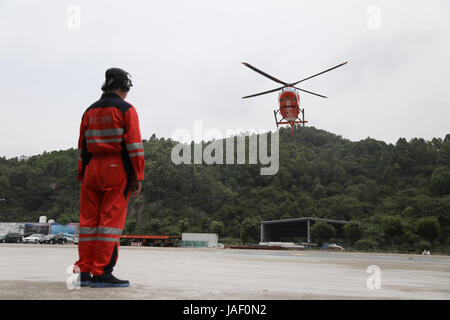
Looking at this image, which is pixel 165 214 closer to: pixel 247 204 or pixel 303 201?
pixel 247 204

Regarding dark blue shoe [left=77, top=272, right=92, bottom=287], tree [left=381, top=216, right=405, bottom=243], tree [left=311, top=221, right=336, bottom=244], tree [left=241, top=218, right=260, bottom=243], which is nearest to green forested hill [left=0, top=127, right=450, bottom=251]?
tree [left=241, top=218, right=260, bottom=243]

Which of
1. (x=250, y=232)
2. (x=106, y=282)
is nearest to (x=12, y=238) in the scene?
(x=106, y=282)

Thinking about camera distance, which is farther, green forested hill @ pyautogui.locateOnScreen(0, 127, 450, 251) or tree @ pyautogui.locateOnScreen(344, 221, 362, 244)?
green forested hill @ pyautogui.locateOnScreen(0, 127, 450, 251)

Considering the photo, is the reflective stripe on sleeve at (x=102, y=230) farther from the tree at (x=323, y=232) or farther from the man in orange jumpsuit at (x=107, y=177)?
the tree at (x=323, y=232)

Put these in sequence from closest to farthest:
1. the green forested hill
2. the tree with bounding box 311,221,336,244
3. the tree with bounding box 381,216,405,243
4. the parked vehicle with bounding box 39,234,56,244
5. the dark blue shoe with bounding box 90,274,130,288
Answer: the dark blue shoe with bounding box 90,274,130,288
the parked vehicle with bounding box 39,234,56,244
the tree with bounding box 381,216,405,243
the tree with bounding box 311,221,336,244
the green forested hill

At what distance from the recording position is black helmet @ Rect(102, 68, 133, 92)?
4.32 m

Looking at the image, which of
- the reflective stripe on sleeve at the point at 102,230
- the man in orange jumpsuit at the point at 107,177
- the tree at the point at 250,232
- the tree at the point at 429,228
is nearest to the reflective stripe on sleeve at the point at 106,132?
the man in orange jumpsuit at the point at 107,177

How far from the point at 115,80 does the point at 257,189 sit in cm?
11573

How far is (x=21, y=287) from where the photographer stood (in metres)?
3.18

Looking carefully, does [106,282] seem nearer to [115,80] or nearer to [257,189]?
[115,80]

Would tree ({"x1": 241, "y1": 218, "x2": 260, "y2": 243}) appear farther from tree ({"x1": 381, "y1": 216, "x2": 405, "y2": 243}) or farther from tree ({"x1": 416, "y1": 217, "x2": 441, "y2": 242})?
tree ({"x1": 416, "y1": 217, "x2": 441, "y2": 242})

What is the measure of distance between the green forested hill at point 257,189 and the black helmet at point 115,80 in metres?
73.6

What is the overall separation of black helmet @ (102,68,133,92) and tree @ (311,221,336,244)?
206 feet
